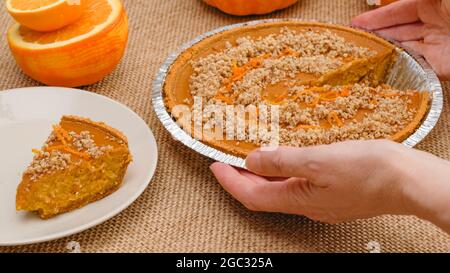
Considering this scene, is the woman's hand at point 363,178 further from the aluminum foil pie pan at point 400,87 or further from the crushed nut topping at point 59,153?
the crushed nut topping at point 59,153

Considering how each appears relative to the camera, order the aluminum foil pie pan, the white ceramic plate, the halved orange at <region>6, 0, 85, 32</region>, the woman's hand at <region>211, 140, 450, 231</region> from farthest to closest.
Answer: the halved orange at <region>6, 0, 85, 32</region> → the aluminum foil pie pan → the white ceramic plate → the woman's hand at <region>211, 140, 450, 231</region>

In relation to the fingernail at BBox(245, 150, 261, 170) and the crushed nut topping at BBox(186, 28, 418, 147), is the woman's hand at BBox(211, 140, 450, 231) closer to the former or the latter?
the fingernail at BBox(245, 150, 261, 170)

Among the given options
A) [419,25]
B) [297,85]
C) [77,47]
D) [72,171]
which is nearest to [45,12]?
[77,47]

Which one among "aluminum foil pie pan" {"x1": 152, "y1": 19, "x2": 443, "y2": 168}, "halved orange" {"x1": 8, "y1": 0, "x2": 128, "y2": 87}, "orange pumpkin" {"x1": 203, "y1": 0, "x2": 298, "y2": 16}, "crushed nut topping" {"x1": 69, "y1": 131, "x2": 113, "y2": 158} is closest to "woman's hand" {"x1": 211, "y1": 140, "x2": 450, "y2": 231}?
"aluminum foil pie pan" {"x1": 152, "y1": 19, "x2": 443, "y2": 168}

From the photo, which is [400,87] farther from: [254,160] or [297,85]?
[254,160]

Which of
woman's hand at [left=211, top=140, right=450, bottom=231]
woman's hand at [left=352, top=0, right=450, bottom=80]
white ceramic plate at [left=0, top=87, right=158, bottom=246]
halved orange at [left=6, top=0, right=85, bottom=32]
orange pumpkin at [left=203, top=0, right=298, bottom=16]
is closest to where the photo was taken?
woman's hand at [left=211, top=140, right=450, bottom=231]
